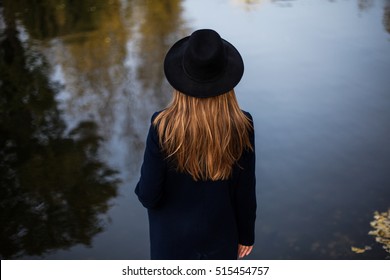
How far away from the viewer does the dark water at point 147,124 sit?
4512 millimetres

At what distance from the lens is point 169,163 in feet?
7.16

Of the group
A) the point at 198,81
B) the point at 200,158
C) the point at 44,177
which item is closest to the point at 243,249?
the point at 200,158

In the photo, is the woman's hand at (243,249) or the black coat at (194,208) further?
the woman's hand at (243,249)

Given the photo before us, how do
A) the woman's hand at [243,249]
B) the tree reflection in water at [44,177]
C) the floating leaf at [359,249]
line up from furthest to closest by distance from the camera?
the tree reflection in water at [44,177] → the floating leaf at [359,249] → the woman's hand at [243,249]

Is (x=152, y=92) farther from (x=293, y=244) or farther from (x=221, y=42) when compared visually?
(x=221, y=42)

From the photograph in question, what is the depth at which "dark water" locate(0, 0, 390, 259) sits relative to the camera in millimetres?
4512

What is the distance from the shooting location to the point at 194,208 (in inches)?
92.2

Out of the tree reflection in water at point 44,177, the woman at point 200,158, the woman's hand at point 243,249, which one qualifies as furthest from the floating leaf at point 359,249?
the tree reflection in water at point 44,177

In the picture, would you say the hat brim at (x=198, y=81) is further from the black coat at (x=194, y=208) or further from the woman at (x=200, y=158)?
the black coat at (x=194, y=208)

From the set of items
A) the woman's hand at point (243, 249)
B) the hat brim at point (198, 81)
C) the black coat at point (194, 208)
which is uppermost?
the hat brim at point (198, 81)

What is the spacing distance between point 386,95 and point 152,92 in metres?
3.53

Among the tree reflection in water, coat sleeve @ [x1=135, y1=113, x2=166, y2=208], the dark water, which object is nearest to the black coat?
coat sleeve @ [x1=135, y1=113, x2=166, y2=208]

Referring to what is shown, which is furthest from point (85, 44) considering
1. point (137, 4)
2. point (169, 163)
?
point (169, 163)

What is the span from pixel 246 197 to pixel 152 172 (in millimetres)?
531
